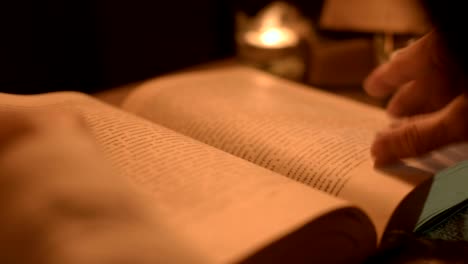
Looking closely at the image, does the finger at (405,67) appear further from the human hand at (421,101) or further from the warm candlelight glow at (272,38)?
the warm candlelight glow at (272,38)

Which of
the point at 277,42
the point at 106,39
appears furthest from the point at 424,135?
the point at 106,39

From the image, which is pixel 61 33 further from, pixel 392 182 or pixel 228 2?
pixel 392 182

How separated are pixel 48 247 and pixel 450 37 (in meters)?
0.28

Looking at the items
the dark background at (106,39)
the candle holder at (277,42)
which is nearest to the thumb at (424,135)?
the candle holder at (277,42)

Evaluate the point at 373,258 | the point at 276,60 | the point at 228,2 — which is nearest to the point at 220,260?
the point at 373,258

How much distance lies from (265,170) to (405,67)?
0.69 ft

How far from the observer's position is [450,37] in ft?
1.10

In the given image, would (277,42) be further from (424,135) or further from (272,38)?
(424,135)

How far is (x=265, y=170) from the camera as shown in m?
0.53

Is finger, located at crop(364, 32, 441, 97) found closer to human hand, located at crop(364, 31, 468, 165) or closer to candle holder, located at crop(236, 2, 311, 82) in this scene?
human hand, located at crop(364, 31, 468, 165)

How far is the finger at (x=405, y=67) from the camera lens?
0.57 meters

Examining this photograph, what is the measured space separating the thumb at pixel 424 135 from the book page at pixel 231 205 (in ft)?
0.35

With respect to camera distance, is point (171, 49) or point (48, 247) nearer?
point (48, 247)

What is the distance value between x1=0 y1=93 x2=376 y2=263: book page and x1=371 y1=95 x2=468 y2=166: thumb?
11 cm
